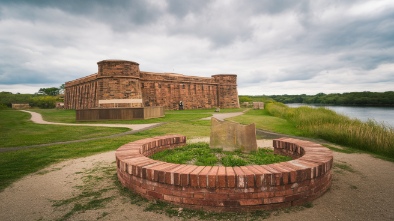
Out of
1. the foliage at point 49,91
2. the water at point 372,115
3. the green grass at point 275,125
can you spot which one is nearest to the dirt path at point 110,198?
the green grass at point 275,125

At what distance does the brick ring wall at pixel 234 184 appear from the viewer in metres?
2.41

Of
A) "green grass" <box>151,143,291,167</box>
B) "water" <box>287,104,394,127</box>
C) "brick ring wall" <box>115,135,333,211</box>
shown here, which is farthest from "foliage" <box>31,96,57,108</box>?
"brick ring wall" <box>115,135,333,211</box>

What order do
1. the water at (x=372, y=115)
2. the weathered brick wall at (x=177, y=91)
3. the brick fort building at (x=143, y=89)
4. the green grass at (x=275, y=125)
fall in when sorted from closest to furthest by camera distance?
the green grass at (x=275, y=125), the water at (x=372, y=115), the brick fort building at (x=143, y=89), the weathered brick wall at (x=177, y=91)

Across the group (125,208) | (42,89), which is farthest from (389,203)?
(42,89)

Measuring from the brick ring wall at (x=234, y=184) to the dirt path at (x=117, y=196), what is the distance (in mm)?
177

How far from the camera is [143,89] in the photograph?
2948 cm

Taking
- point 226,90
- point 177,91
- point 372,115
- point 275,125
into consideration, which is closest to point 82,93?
point 177,91

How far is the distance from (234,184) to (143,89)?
93.0 feet

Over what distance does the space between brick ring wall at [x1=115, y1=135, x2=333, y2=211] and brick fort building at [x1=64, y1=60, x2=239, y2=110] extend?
53.9ft

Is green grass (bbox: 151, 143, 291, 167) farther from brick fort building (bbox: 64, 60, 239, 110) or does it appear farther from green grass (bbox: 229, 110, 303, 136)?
brick fort building (bbox: 64, 60, 239, 110)

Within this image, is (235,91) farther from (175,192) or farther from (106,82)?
(175,192)

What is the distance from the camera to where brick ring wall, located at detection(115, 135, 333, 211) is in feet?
7.91

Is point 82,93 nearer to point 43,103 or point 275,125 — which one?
point 43,103

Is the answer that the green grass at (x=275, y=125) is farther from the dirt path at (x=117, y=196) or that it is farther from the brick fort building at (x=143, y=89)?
the brick fort building at (x=143, y=89)
